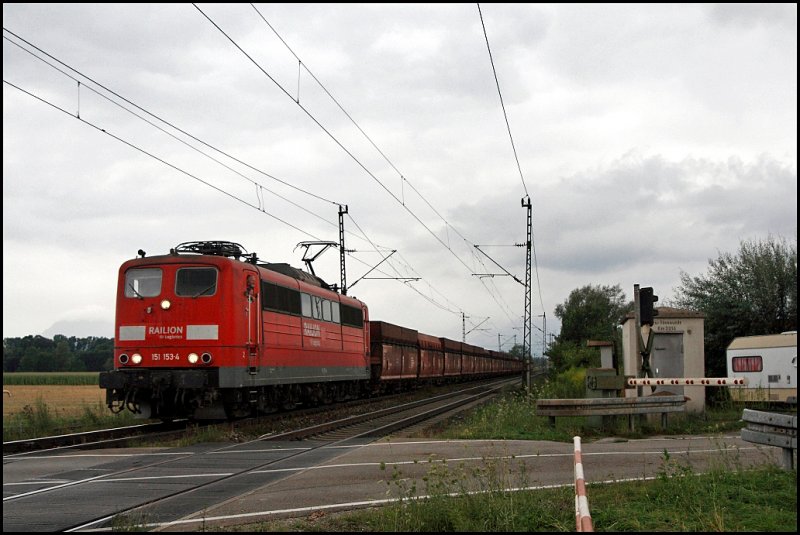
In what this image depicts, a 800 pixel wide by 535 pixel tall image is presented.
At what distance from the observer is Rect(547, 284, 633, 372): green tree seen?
38.1 m

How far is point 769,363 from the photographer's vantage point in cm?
2336

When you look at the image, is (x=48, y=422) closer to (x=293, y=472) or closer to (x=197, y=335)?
(x=197, y=335)

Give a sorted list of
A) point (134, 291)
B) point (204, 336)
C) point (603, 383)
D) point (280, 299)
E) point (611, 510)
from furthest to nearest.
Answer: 1. point (280, 299)
2. point (134, 291)
3. point (204, 336)
4. point (603, 383)
5. point (611, 510)

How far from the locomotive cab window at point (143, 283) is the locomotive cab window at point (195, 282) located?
0.52 metres

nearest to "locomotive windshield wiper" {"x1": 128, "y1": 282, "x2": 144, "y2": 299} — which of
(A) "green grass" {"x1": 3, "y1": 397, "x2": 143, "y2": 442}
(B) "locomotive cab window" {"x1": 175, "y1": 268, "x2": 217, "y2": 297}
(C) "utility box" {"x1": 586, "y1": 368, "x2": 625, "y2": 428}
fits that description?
(B) "locomotive cab window" {"x1": 175, "y1": 268, "x2": 217, "y2": 297}

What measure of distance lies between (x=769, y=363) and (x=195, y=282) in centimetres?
1562

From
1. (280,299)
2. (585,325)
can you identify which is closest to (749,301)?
(280,299)

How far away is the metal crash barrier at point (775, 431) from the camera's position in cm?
819

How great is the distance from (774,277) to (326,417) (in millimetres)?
18502

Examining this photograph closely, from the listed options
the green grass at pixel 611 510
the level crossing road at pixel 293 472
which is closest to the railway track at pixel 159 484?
the level crossing road at pixel 293 472

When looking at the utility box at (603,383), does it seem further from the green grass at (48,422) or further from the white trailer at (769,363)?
the green grass at (48,422)

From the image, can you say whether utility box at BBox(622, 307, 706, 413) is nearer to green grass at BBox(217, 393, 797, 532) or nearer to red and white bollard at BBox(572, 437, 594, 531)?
green grass at BBox(217, 393, 797, 532)

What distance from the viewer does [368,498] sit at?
29.7ft

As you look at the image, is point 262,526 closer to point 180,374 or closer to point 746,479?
point 746,479
